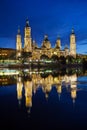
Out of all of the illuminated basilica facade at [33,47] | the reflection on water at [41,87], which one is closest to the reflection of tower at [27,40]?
the illuminated basilica facade at [33,47]

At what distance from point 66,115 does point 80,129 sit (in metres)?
2.69

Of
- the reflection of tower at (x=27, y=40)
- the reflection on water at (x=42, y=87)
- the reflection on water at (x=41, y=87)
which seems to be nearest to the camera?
the reflection on water at (x=41, y=87)

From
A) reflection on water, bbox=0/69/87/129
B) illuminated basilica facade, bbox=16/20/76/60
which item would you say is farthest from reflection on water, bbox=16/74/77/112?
illuminated basilica facade, bbox=16/20/76/60

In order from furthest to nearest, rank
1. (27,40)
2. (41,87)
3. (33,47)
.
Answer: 1. (33,47)
2. (27,40)
3. (41,87)

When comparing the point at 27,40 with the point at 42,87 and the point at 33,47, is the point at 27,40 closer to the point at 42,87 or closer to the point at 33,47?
the point at 33,47

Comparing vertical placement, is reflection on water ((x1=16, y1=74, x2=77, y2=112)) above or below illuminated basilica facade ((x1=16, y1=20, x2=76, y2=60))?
below

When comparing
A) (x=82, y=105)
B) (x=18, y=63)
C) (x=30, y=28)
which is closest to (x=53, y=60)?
(x=18, y=63)

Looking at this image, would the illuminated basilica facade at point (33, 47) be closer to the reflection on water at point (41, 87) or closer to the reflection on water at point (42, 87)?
the reflection on water at point (41, 87)

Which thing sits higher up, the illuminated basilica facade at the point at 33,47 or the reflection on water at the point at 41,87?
the illuminated basilica facade at the point at 33,47

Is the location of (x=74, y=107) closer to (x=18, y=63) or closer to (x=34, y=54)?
(x=18, y=63)

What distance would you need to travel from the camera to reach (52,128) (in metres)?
12.4

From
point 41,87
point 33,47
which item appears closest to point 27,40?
point 33,47

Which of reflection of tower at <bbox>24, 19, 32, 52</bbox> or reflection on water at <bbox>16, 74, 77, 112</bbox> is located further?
reflection of tower at <bbox>24, 19, 32, 52</bbox>

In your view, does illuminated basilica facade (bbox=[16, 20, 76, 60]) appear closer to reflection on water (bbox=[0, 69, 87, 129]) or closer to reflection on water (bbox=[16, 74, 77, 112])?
reflection on water (bbox=[0, 69, 87, 129])
